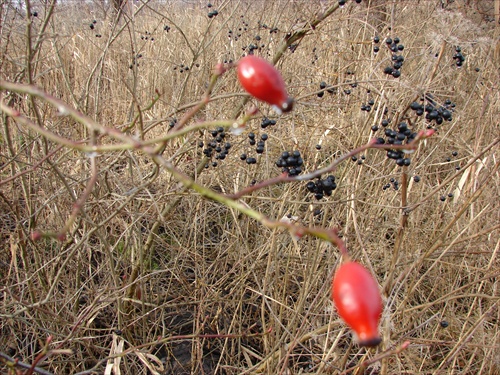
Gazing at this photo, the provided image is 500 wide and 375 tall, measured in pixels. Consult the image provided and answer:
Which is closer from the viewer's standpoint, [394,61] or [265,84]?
[265,84]

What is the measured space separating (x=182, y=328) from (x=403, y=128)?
5.56ft

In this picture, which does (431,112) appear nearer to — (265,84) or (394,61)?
(394,61)

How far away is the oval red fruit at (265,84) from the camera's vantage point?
0.61 m

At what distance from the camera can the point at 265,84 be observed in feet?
1.99

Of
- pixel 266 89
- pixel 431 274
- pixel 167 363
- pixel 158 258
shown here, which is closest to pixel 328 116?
pixel 431 274

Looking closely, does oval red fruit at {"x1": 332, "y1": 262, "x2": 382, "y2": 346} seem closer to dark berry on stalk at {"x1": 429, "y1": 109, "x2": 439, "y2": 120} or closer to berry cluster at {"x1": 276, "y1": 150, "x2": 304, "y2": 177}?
berry cluster at {"x1": 276, "y1": 150, "x2": 304, "y2": 177}

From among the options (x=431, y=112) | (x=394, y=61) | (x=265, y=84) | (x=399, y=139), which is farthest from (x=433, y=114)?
(x=265, y=84)

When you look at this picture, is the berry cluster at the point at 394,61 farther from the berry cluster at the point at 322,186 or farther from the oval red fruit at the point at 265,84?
the oval red fruit at the point at 265,84

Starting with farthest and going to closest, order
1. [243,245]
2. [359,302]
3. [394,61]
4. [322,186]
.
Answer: [243,245] → [394,61] → [322,186] → [359,302]

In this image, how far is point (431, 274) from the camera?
2543 mm

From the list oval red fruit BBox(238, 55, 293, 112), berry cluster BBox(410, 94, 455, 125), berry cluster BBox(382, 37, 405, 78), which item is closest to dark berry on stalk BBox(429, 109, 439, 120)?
berry cluster BBox(410, 94, 455, 125)

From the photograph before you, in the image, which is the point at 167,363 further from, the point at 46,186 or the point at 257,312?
the point at 46,186

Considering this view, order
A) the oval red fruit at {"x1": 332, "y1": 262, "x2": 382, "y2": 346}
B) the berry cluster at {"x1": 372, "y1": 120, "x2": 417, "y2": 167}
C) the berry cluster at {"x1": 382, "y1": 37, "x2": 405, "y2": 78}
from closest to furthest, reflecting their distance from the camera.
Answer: the oval red fruit at {"x1": 332, "y1": 262, "x2": 382, "y2": 346}, the berry cluster at {"x1": 372, "y1": 120, "x2": 417, "y2": 167}, the berry cluster at {"x1": 382, "y1": 37, "x2": 405, "y2": 78}

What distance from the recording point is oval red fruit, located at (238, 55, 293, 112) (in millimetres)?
606
